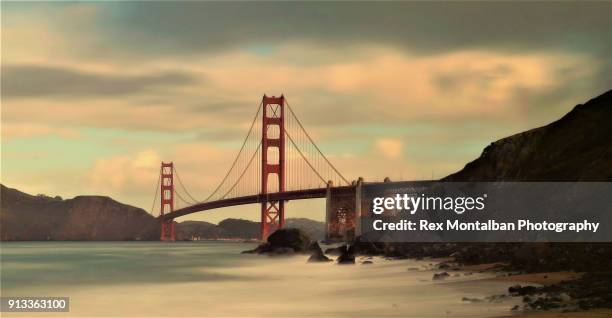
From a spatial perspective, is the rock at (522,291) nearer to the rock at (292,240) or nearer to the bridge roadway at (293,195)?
the rock at (292,240)

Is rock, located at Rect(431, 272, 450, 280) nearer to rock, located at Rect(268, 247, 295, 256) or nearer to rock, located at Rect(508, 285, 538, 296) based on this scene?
rock, located at Rect(508, 285, 538, 296)

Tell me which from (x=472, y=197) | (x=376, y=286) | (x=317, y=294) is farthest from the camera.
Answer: (x=472, y=197)

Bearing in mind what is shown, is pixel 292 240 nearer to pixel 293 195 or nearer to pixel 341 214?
pixel 293 195

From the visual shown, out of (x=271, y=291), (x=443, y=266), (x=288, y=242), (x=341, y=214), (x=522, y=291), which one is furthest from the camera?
(x=341, y=214)

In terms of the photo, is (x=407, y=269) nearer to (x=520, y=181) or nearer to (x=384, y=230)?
(x=520, y=181)

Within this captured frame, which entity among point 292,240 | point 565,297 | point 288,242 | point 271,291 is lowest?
point 271,291

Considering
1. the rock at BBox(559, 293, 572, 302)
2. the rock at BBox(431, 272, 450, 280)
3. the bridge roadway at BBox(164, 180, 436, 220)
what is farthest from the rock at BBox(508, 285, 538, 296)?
the bridge roadway at BBox(164, 180, 436, 220)

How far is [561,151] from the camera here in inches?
2354

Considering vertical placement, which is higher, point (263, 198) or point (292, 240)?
point (263, 198)

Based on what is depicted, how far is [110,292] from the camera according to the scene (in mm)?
38094

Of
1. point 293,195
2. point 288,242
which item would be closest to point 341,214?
point 293,195

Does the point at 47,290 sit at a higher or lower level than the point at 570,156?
lower

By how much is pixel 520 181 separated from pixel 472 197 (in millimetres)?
7105

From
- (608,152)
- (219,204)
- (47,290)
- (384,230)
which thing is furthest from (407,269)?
(219,204)
